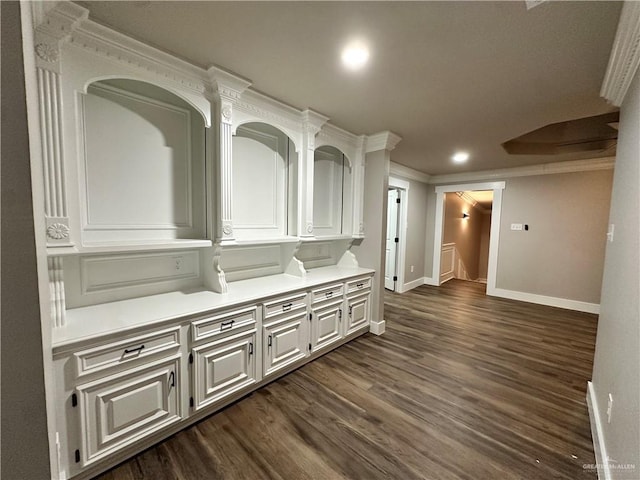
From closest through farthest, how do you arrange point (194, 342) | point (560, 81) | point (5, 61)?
point (5, 61), point (194, 342), point (560, 81)

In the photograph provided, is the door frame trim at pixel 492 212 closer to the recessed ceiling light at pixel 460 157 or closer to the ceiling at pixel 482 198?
the recessed ceiling light at pixel 460 157

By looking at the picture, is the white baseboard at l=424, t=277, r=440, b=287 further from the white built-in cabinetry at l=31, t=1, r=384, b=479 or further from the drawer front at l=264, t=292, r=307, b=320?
the drawer front at l=264, t=292, r=307, b=320


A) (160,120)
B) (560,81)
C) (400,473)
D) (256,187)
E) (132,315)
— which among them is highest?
(560,81)

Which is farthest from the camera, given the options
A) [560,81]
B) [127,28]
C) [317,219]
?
[317,219]

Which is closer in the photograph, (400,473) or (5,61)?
(5,61)

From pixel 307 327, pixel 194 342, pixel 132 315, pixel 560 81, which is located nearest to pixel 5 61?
pixel 132 315

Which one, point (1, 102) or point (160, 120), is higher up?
point (160, 120)

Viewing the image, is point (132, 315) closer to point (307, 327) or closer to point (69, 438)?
point (69, 438)

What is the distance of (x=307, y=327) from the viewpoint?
249 centimetres

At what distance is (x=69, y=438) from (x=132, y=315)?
619 millimetres

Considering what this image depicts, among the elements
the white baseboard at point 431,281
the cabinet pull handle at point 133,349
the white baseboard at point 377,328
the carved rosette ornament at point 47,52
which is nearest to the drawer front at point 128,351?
the cabinet pull handle at point 133,349

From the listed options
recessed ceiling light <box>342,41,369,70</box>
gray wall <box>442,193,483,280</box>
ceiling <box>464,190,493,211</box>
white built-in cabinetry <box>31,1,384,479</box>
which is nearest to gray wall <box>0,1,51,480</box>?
white built-in cabinetry <box>31,1,384,479</box>

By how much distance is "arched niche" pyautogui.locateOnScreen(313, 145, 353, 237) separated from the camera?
3.18 m

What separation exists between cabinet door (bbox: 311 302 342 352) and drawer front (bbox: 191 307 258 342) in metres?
0.74
